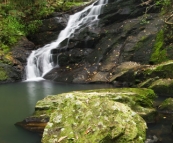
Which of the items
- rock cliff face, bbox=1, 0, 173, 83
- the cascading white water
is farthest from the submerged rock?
the cascading white water

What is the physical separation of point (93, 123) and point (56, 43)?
1213 centimetres

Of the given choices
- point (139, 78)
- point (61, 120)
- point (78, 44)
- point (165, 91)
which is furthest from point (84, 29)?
point (61, 120)

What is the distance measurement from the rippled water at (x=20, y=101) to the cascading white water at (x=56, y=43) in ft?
5.45

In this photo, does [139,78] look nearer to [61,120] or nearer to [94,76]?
[94,76]

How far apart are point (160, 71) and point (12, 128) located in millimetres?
6314

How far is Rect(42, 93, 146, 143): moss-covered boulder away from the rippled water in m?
Result: 1.37

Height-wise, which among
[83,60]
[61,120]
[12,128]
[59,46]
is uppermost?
[59,46]

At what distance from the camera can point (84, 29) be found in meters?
15.4

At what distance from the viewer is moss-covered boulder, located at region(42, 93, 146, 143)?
4.18 meters

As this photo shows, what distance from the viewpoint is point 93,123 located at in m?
4.34

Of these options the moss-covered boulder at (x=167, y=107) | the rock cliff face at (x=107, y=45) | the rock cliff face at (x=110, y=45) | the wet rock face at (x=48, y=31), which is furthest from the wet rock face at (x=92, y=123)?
the wet rock face at (x=48, y=31)

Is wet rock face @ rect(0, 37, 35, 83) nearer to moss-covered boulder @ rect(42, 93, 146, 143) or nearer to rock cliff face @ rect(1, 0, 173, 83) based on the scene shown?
rock cliff face @ rect(1, 0, 173, 83)

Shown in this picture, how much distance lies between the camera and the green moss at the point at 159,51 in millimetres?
11471

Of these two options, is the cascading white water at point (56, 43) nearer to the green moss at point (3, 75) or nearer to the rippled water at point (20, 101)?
the green moss at point (3, 75)
